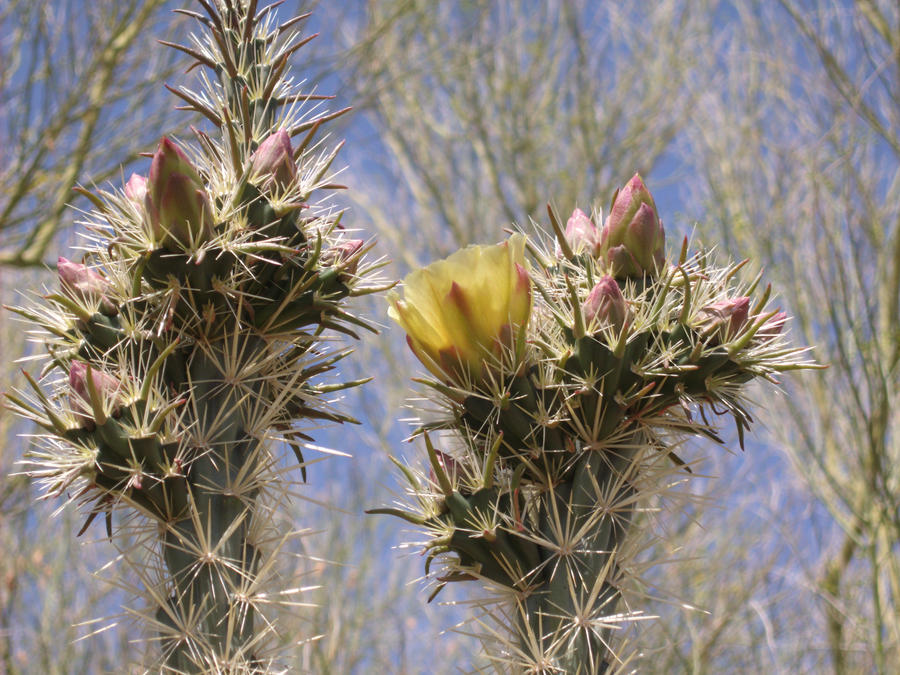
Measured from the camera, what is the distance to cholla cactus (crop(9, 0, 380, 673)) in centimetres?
144

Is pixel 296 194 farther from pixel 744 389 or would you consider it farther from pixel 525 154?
pixel 525 154

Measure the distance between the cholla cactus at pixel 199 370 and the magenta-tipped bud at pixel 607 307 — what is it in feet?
1.30

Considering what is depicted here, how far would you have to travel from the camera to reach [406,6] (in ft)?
17.0

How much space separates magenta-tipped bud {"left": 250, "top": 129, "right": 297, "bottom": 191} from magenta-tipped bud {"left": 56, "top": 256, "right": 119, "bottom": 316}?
12.0 inches

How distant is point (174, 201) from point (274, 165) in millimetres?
186

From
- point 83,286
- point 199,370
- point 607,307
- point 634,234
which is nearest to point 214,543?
point 199,370

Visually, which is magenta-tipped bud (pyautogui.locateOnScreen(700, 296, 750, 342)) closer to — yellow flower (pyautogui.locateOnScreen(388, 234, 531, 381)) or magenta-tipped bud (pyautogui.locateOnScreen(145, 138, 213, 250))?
yellow flower (pyautogui.locateOnScreen(388, 234, 531, 381))

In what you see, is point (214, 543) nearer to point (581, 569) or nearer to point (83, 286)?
point (83, 286)

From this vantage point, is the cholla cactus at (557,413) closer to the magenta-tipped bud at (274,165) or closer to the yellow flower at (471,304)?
the yellow flower at (471,304)

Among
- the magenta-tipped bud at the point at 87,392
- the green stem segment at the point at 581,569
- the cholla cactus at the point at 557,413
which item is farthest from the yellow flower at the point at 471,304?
the magenta-tipped bud at the point at 87,392

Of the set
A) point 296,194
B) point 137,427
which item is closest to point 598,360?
point 296,194

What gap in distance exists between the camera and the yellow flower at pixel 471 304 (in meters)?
1.50

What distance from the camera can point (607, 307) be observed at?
4.95 feet

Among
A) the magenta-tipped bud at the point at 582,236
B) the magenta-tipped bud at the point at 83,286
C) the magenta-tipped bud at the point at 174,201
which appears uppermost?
the magenta-tipped bud at the point at 174,201
